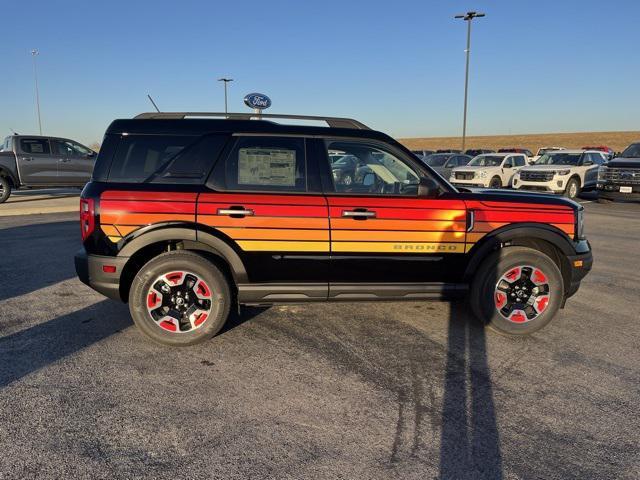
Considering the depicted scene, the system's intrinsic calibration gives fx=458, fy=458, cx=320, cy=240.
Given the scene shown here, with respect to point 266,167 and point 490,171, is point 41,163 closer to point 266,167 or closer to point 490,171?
point 266,167

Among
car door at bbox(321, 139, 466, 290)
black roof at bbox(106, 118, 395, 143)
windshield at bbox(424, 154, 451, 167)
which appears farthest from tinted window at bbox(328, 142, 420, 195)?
windshield at bbox(424, 154, 451, 167)

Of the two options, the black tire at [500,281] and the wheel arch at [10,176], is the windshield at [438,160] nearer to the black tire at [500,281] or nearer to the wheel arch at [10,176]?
the wheel arch at [10,176]

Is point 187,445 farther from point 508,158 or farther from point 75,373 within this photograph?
point 508,158

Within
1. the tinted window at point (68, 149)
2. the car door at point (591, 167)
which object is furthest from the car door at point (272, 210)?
the car door at point (591, 167)

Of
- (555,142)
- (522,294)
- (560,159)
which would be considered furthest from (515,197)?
(555,142)

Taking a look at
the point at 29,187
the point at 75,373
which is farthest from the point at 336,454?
the point at 29,187

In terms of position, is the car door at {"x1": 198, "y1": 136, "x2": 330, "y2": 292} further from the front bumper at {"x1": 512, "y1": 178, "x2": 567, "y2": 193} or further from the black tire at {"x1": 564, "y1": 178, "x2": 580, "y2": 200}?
the black tire at {"x1": 564, "y1": 178, "x2": 580, "y2": 200}

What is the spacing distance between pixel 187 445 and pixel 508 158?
64.8ft

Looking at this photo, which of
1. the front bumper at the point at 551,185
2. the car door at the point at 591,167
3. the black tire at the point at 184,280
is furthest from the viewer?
the car door at the point at 591,167

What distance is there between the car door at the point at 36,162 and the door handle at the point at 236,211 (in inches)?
503

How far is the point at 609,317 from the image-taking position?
4746 millimetres

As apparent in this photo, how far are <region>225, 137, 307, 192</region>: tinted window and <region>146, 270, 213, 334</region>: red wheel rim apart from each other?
88cm

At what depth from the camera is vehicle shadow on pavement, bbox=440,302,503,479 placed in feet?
8.02

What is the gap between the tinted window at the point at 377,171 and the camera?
4.06 metres
